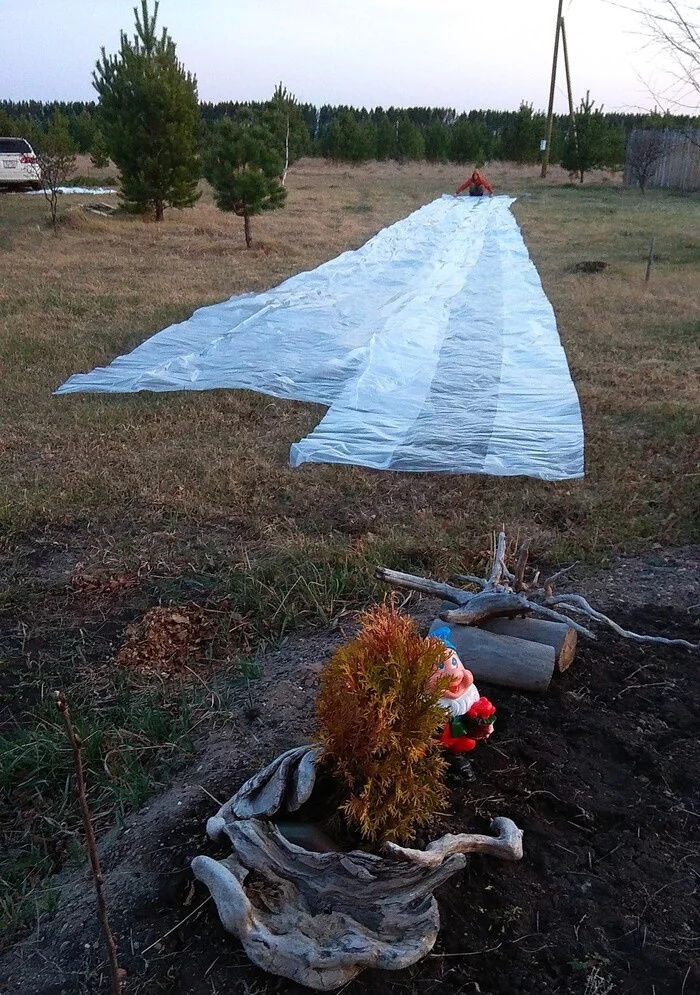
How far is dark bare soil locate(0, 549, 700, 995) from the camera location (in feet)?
5.42

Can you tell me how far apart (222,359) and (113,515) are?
2.75 meters

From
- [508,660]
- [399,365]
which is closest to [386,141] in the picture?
[399,365]

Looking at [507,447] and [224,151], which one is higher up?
[224,151]

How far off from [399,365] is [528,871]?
4797mm

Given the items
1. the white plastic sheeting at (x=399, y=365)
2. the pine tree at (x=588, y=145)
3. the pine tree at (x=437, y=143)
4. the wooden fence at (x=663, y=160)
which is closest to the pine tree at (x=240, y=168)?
the white plastic sheeting at (x=399, y=365)

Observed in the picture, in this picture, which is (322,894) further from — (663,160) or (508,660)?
(663,160)

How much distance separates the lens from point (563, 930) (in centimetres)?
173

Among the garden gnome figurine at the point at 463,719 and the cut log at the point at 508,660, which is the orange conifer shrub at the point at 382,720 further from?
the cut log at the point at 508,660

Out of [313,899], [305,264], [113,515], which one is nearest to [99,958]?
[313,899]

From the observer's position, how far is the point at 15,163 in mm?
18656

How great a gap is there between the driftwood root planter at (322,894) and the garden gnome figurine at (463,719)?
30 centimetres

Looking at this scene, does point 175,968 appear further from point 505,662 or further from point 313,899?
point 505,662

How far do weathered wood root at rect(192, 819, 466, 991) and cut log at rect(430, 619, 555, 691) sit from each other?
790 mm

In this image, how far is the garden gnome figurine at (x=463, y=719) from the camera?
210 cm
